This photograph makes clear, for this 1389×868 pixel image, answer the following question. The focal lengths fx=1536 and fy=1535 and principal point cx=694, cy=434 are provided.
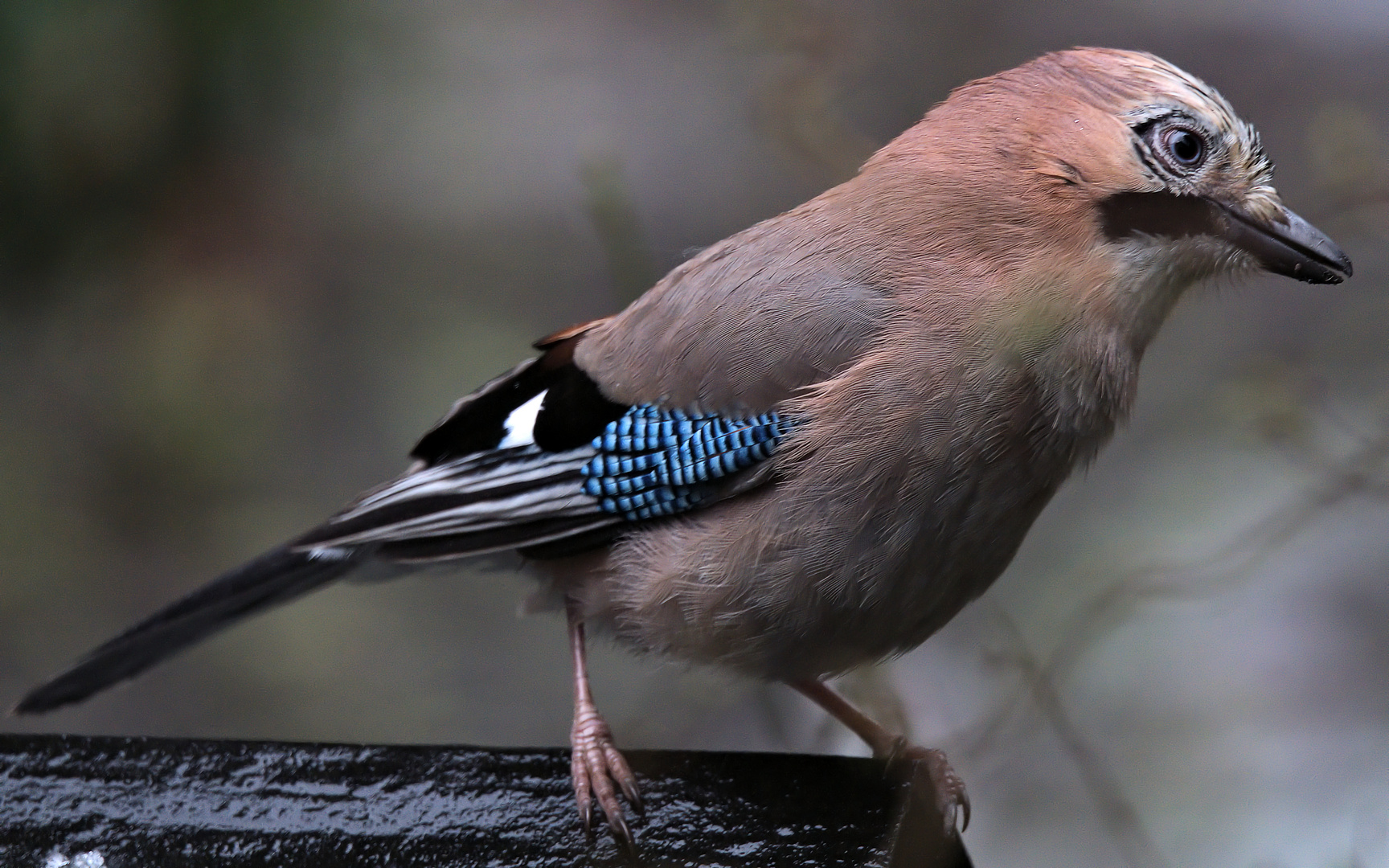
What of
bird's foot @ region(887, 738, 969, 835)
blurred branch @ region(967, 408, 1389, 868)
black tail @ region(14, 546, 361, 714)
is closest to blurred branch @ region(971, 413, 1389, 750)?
blurred branch @ region(967, 408, 1389, 868)

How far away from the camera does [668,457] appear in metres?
2.86

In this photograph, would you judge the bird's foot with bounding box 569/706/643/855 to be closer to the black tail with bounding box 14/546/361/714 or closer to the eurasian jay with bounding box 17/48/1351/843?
the eurasian jay with bounding box 17/48/1351/843

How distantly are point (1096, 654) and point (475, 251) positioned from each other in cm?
341

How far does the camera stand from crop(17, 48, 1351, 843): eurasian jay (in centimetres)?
262

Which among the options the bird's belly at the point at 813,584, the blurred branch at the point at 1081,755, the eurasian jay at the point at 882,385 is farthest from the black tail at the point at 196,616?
the blurred branch at the point at 1081,755

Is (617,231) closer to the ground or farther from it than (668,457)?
farther from it

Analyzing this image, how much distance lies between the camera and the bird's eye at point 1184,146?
8.54 ft

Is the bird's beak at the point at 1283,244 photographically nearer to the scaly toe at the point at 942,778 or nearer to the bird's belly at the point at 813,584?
the bird's belly at the point at 813,584

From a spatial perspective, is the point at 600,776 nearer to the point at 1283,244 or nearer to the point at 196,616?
the point at 196,616

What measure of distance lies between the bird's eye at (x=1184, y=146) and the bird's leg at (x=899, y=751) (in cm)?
118

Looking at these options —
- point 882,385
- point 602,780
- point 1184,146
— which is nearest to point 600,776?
point 602,780

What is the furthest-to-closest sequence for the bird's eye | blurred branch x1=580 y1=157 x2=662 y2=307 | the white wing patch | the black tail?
1. blurred branch x1=580 y1=157 x2=662 y2=307
2. the black tail
3. the white wing patch
4. the bird's eye

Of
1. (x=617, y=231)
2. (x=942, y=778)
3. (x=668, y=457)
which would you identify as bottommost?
(x=942, y=778)

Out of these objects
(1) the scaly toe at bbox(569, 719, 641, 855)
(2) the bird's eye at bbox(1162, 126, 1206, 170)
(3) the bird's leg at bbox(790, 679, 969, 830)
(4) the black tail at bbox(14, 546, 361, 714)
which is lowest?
(3) the bird's leg at bbox(790, 679, 969, 830)
